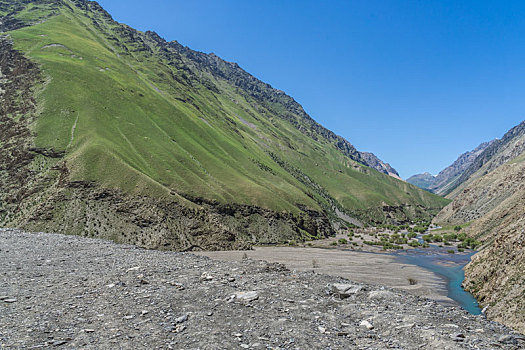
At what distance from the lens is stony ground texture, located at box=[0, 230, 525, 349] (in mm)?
13367

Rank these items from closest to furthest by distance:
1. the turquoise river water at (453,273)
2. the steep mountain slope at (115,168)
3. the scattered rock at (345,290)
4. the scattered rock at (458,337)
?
the scattered rock at (458,337)
the scattered rock at (345,290)
the turquoise river water at (453,273)
the steep mountain slope at (115,168)

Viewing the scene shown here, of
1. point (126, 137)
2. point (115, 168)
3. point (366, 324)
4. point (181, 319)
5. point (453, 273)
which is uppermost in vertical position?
point (126, 137)

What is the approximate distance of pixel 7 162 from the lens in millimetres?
67688

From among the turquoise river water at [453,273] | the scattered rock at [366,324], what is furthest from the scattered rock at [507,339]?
the turquoise river water at [453,273]

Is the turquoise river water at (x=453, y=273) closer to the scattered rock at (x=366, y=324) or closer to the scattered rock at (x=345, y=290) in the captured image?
the scattered rock at (x=345, y=290)

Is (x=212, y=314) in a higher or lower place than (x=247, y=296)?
lower

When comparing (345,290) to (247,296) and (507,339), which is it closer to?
(247,296)

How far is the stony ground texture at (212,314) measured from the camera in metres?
13.4

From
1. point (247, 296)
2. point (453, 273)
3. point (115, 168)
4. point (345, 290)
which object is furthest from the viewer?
point (115, 168)

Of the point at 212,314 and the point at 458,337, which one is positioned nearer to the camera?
the point at 458,337

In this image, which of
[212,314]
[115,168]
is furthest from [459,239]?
[115,168]

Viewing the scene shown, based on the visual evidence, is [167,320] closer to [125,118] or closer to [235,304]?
[235,304]

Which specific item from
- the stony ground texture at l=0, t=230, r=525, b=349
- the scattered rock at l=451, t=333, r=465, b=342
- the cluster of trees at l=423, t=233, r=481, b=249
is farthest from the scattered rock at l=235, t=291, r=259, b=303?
the cluster of trees at l=423, t=233, r=481, b=249

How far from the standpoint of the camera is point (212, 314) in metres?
16.4
